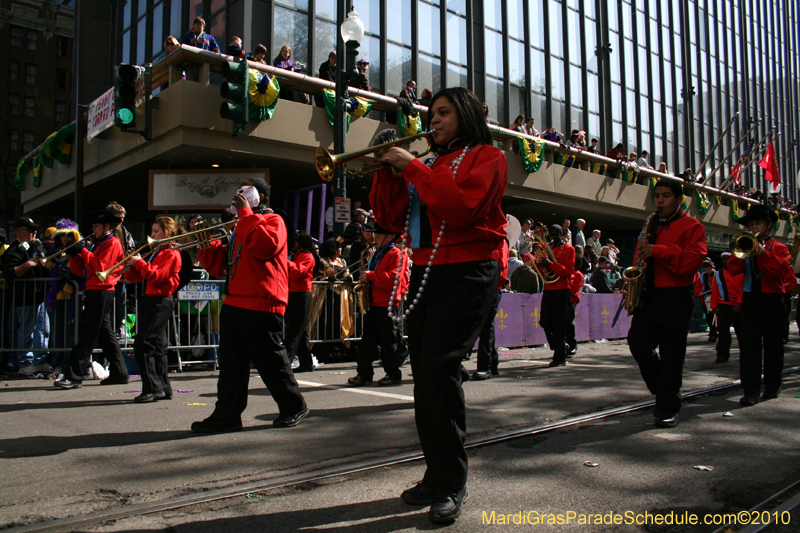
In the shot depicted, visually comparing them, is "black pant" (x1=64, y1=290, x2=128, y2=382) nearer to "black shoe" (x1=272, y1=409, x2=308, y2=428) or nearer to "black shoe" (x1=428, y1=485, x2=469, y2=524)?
"black shoe" (x1=272, y1=409, x2=308, y2=428)

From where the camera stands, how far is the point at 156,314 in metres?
6.27

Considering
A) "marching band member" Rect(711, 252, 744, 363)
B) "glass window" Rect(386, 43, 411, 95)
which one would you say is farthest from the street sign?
"glass window" Rect(386, 43, 411, 95)

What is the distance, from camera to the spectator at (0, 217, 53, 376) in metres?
8.67

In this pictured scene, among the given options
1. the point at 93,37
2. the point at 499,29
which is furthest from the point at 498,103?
the point at 93,37

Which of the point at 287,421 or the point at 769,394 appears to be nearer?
the point at 287,421

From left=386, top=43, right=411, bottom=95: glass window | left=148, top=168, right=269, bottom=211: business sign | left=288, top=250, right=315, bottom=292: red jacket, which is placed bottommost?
left=288, top=250, right=315, bottom=292: red jacket

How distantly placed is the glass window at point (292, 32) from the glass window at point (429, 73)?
4.51 m

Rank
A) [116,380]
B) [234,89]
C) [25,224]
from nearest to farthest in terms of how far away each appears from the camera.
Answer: [116,380] < [25,224] < [234,89]

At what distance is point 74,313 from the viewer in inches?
337

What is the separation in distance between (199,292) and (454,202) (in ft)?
23.8

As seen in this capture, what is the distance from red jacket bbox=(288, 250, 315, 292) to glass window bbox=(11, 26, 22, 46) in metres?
56.1

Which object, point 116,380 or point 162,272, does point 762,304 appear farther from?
point 116,380

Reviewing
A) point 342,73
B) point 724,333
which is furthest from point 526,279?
point 342,73

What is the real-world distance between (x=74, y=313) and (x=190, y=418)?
4147 mm
